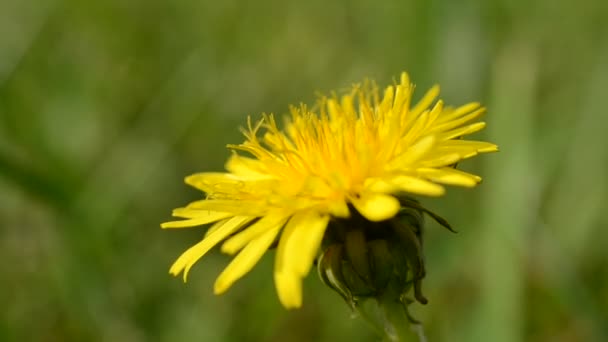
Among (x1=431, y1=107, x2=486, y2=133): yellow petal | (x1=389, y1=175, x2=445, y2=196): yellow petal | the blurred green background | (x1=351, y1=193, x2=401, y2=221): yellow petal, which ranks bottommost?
the blurred green background

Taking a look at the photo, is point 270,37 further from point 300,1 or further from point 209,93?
point 209,93

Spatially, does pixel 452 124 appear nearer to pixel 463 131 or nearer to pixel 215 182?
pixel 463 131

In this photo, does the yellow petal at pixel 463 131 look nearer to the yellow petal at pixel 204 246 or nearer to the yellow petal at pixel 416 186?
the yellow petal at pixel 416 186

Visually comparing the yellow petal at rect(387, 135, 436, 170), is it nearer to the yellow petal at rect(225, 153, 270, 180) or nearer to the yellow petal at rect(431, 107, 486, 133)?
the yellow petal at rect(431, 107, 486, 133)

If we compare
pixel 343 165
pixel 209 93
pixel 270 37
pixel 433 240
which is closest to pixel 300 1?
pixel 270 37

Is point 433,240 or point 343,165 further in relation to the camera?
point 433,240

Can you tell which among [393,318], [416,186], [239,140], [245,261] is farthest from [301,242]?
[239,140]

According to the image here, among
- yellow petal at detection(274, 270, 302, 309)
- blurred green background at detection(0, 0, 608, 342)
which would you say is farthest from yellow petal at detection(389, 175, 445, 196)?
blurred green background at detection(0, 0, 608, 342)
